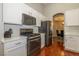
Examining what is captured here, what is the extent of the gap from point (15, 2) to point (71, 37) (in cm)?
125

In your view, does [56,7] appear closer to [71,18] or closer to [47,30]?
[71,18]

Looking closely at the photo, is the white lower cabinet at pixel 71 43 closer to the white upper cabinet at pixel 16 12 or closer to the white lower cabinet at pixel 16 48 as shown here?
the white upper cabinet at pixel 16 12

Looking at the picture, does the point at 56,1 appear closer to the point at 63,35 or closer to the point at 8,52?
the point at 63,35

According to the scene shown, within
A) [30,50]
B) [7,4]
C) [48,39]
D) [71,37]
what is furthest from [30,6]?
[71,37]

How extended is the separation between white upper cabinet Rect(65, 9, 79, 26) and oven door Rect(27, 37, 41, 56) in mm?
649

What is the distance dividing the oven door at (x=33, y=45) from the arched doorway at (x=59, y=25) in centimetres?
38

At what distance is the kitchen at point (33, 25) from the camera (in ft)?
6.29

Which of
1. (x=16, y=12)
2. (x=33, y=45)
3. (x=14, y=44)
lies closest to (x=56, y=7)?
(x=16, y=12)

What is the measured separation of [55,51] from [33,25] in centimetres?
66

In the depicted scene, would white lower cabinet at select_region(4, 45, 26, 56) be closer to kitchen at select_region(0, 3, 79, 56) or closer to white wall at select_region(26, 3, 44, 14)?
kitchen at select_region(0, 3, 79, 56)

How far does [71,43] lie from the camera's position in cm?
213

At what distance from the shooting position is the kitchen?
192 centimetres

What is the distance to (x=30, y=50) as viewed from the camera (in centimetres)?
212

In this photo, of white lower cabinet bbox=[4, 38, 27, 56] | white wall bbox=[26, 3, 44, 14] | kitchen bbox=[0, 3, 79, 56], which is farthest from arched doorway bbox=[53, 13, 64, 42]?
white lower cabinet bbox=[4, 38, 27, 56]
